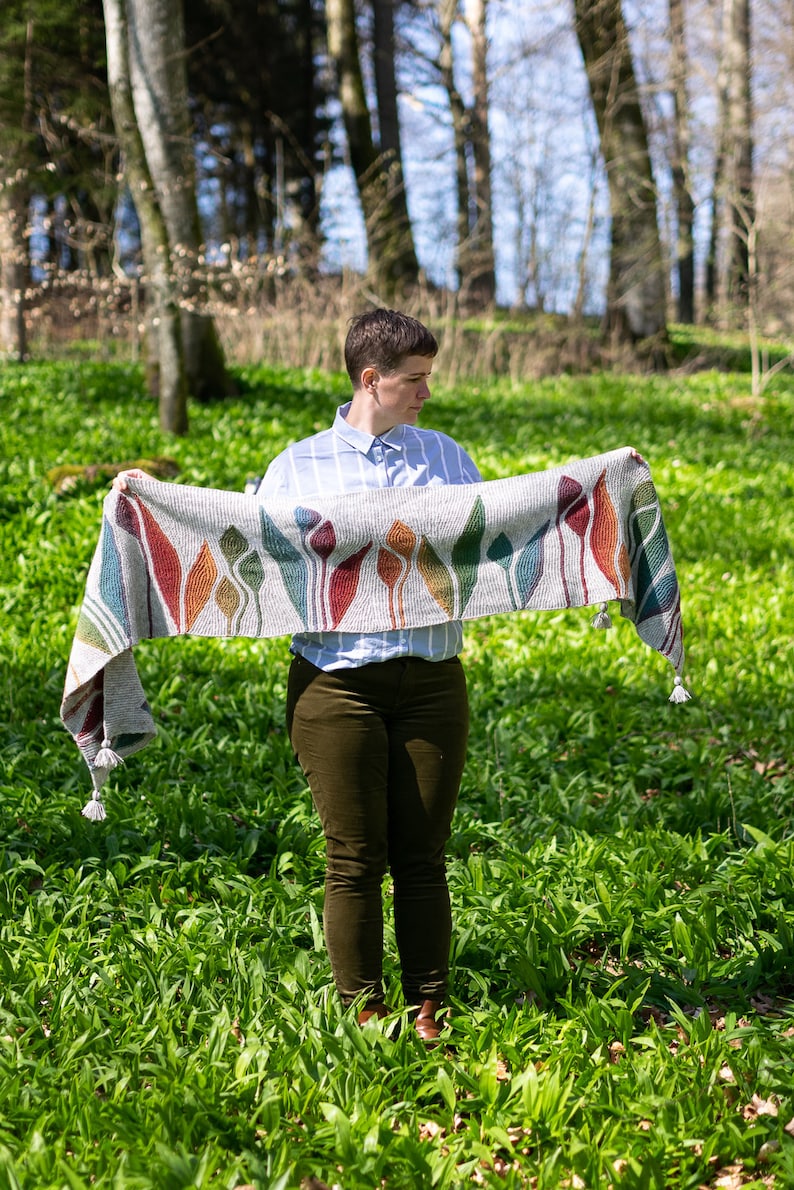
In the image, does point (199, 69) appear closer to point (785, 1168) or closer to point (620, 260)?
point (620, 260)

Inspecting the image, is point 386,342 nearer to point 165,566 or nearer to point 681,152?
point 165,566

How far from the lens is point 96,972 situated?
11.2ft

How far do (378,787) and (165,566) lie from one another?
33.3 inches

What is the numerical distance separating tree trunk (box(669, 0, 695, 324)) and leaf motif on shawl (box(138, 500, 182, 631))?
601 inches

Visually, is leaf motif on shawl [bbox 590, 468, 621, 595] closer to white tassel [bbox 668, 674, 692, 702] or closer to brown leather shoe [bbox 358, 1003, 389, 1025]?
white tassel [bbox 668, 674, 692, 702]

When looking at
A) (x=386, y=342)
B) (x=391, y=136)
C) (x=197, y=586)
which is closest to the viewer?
(x=386, y=342)

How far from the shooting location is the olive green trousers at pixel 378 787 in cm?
285

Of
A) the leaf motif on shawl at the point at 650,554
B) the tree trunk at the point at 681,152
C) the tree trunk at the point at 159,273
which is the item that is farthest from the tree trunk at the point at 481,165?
the leaf motif on shawl at the point at 650,554

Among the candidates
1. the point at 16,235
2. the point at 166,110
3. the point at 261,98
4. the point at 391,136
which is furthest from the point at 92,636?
the point at 261,98

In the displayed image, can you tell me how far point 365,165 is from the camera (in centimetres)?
1798

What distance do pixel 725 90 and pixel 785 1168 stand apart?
2364cm

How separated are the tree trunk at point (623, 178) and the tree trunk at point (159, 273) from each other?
911 centimetres

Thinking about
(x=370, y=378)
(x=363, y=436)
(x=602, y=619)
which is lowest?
(x=602, y=619)

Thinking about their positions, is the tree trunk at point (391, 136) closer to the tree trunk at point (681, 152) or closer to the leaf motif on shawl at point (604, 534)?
the tree trunk at point (681, 152)
